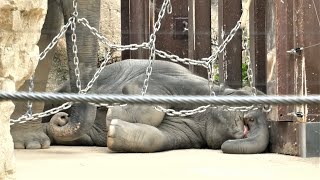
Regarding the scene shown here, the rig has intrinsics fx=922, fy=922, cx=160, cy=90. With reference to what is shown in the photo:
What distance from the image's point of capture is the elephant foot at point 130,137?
4723 millimetres

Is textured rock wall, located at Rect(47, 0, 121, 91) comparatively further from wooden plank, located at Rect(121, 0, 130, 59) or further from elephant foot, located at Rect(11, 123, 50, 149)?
elephant foot, located at Rect(11, 123, 50, 149)

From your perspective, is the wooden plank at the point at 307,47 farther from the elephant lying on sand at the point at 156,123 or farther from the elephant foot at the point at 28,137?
the elephant foot at the point at 28,137

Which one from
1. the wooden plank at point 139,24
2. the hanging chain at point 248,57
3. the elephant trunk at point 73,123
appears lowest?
the elephant trunk at point 73,123

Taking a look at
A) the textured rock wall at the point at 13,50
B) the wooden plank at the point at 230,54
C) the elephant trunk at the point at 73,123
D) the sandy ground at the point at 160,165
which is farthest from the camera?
the wooden plank at the point at 230,54

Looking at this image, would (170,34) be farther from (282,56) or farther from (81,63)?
(282,56)

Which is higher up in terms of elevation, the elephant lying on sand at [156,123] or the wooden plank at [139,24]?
the wooden plank at [139,24]

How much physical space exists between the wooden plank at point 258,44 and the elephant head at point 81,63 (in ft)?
2.96

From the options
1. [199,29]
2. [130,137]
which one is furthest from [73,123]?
[199,29]

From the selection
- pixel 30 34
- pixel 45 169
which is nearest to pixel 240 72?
pixel 45 169

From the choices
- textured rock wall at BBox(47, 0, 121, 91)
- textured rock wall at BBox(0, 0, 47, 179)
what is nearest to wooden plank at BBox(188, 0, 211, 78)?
textured rock wall at BBox(47, 0, 121, 91)

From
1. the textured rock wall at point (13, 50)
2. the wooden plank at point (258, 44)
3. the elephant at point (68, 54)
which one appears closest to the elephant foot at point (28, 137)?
the elephant at point (68, 54)

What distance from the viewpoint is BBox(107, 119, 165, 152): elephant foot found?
4.72 metres

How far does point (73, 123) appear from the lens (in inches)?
198

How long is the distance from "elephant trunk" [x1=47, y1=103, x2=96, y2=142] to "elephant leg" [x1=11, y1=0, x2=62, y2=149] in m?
0.08
